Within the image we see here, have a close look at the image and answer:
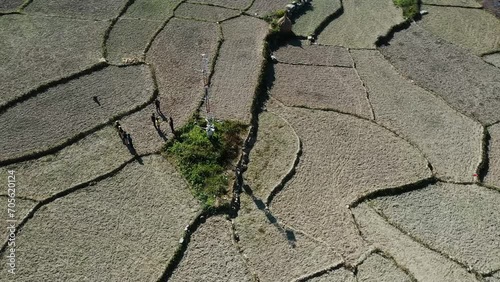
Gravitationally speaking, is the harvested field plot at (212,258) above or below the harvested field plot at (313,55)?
below

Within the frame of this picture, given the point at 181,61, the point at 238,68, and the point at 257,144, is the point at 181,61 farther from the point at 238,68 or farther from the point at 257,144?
the point at 257,144

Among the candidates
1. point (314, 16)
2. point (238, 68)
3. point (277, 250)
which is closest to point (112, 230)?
point (277, 250)

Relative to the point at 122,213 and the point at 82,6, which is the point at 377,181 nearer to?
the point at 122,213

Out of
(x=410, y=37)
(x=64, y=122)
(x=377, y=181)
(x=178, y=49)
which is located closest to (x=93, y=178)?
(x=64, y=122)

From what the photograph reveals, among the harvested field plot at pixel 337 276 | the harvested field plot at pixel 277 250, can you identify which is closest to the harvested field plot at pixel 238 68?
the harvested field plot at pixel 277 250

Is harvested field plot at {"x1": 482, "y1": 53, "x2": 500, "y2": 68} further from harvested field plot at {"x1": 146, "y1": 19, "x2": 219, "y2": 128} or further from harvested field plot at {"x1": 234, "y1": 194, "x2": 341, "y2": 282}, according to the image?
harvested field plot at {"x1": 234, "y1": 194, "x2": 341, "y2": 282}

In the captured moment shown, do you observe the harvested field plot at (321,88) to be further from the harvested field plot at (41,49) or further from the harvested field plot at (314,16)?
the harvested field plot at (41,49)
